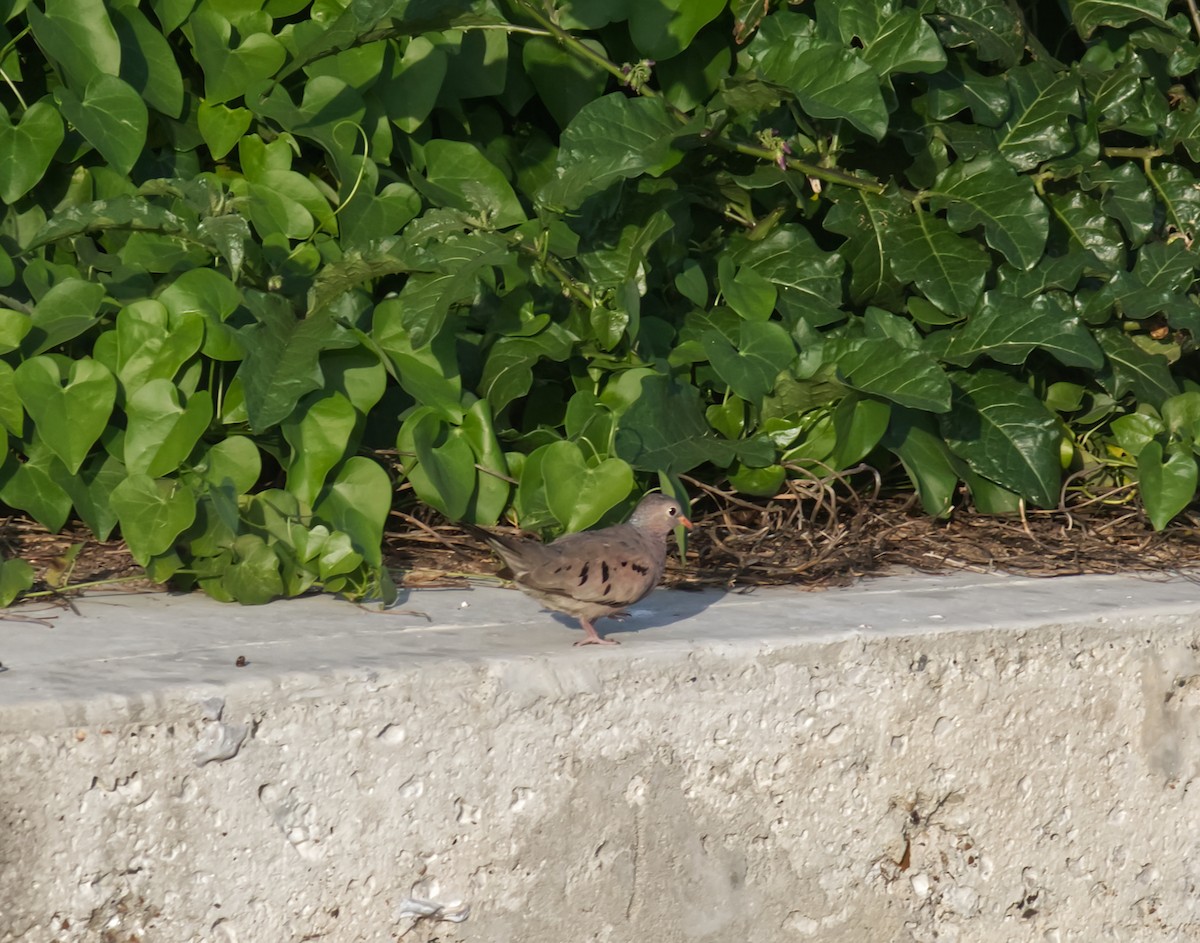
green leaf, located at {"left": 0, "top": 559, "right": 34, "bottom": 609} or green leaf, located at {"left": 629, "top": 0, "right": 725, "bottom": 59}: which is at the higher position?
green leaf, located at {"left": 629, "top": 0, "right": 725, "bottom": 59}

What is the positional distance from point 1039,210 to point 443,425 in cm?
156

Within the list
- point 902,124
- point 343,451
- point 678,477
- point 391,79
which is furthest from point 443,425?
point 902,124

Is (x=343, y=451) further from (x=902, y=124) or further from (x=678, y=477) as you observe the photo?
(x=902, y=124)

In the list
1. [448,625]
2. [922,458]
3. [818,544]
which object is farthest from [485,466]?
[922,458]

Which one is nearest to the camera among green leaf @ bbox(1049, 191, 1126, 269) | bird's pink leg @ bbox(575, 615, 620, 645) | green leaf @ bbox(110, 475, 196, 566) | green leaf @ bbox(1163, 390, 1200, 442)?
bird's pink leg @ bbox(575, 615, 620, 645)

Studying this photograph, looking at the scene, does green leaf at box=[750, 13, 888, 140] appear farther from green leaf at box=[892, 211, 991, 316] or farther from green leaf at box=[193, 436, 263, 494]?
green leaf at box=[193, 436, 263, 494]

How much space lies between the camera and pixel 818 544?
126 inches

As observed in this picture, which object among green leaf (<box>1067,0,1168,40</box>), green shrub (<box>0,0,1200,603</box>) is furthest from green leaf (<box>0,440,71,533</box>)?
green leaf (<box>1067,0,1168,40</box>)

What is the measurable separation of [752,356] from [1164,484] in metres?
1.02

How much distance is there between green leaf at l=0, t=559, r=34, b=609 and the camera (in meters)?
2.45

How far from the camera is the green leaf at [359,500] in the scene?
267 centimetres

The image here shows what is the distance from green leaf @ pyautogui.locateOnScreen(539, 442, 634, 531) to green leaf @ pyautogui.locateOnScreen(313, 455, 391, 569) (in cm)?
34

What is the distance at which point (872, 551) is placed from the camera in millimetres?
3225

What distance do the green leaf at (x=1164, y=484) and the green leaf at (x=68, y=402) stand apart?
2.31m
